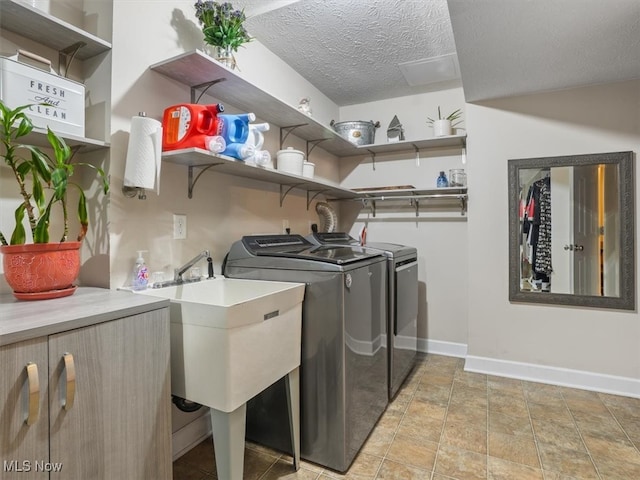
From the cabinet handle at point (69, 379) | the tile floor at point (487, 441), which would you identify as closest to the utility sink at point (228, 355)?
the cabinet handle at point (69, 379)

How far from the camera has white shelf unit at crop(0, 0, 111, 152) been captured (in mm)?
1147

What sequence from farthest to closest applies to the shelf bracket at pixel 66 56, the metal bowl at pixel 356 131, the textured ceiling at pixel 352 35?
the metal bowl at pixel 356 131 < the textured ceiling at pixel 352 35 < the shelf bracket at pixel 66 56

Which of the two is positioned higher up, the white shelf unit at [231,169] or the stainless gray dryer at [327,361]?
the white shelf unit at [231,169]

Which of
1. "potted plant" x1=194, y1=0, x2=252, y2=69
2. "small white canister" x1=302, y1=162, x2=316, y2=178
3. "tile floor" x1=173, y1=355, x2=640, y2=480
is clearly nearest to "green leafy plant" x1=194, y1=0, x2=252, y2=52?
"potted plant" x1=194, y1=0, x2=252, y2=69

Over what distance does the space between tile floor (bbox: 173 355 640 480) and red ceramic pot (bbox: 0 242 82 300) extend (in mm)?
1056

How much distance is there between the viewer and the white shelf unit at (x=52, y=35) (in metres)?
1.15

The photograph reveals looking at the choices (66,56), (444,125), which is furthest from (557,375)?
(66,56)

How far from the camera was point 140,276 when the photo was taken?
1.49m

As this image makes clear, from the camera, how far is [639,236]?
7.63ft

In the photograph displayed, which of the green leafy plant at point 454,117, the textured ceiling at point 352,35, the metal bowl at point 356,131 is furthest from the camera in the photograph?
the metal bowl at point 356,131

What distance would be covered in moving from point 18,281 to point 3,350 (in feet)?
1.39

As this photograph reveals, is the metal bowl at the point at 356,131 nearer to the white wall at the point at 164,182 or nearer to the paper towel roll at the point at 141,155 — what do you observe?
the white wall at the point at 164,182

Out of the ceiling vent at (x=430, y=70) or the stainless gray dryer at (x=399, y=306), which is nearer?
the stainless gray dryer at (x=399, y=306)

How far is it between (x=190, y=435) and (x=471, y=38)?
2585mm
